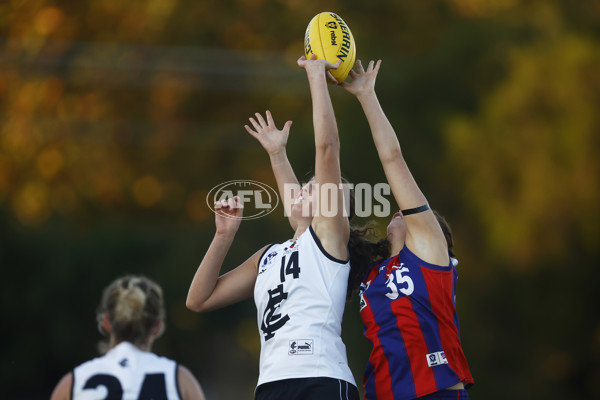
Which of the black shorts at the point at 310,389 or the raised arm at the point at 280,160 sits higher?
the raised arm at the point at 280,160

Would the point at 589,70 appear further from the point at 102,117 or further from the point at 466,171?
the point at 102,117

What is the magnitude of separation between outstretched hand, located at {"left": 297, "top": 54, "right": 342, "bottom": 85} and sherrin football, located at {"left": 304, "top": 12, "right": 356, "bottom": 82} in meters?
0.05

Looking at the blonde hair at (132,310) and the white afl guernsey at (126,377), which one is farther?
the blonde hair at (132,310)

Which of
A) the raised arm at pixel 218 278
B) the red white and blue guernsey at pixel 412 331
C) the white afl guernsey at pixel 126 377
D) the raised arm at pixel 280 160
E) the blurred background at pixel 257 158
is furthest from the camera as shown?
the blurred background at pixel 257 158

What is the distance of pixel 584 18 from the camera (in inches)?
551

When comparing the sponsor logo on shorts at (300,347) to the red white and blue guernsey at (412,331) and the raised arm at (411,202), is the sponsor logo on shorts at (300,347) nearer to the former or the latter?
the red white and blue guernsey at (412,331)

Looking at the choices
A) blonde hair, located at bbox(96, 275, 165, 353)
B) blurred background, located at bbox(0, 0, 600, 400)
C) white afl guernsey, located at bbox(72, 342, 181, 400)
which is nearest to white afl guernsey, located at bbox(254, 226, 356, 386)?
white afl guernsey, located at bbox(72, 342, 181, 400)

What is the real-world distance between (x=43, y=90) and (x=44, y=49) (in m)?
2.72

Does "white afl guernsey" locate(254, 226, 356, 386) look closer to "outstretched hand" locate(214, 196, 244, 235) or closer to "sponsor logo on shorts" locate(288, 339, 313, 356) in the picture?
"sponsor logo on shorts" locate(288, 339, 313, 356)

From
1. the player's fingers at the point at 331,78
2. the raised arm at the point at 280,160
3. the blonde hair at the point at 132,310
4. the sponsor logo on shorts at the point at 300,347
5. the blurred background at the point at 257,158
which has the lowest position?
the sponsor logo on shorts at the point at 300,347

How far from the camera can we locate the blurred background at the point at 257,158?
36.2ft

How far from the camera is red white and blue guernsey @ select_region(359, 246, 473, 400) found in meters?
3.49

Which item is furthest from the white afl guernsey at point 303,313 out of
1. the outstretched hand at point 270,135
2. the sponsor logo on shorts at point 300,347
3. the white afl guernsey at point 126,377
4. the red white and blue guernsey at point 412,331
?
the outstretched hand at point 270,135

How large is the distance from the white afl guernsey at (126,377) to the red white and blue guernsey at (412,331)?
1047 mm
